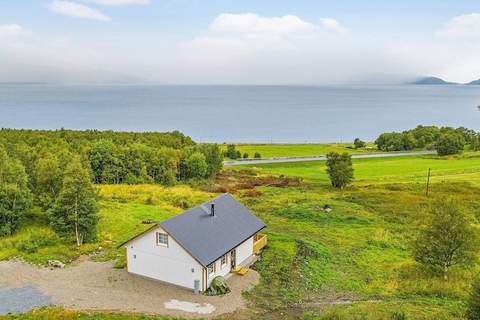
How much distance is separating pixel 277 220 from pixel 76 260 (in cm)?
2066

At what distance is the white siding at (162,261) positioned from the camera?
26391 millimetres

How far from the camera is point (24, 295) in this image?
81.5 feet

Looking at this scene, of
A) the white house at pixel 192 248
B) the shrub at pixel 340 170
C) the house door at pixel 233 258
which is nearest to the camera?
the white house at pixel 192 248

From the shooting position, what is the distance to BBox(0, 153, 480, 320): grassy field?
79.8 feet

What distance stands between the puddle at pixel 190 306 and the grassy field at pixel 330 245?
1.49 metres

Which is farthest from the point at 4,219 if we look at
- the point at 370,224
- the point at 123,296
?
the point at 370,224

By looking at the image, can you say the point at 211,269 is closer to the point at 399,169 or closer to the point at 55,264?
the point at 55,264

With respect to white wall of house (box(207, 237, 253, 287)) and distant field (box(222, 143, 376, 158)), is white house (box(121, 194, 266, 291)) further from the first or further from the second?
distant field (box(222, 143, 376, 158))

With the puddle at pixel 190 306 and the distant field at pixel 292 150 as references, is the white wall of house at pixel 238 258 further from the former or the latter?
the distant field at pixel 292 150

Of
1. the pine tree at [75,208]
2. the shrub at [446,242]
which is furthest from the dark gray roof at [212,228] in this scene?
the shrub at [446,242]

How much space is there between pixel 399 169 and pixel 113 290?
6882 cm

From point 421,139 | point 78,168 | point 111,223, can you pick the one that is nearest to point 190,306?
point 78,168

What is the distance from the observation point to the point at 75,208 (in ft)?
108

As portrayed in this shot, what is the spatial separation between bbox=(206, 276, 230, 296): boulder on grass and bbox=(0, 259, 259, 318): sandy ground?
1.41 ft
